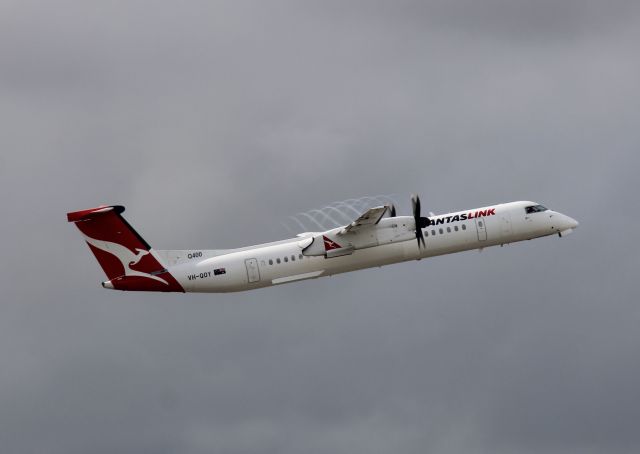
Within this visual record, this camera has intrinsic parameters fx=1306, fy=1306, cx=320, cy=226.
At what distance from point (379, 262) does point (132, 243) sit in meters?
12.0

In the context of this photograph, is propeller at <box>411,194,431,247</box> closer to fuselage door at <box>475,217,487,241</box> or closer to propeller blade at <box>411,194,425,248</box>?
propeller blade at <box>411,194,425,248</box>

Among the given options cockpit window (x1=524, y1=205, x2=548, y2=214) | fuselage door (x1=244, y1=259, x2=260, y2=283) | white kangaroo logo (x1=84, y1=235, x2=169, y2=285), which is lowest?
fuselage door (x1=244, y1=259, x2=260, y2=283)

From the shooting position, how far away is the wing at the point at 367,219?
201 feet

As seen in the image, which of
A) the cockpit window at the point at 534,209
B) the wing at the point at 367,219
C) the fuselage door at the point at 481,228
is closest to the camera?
the wing at the point at 367,219

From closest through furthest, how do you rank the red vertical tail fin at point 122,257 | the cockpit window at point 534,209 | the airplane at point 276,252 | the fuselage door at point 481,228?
the airplane at point 276,252
the red vertical tail fin at point 122,257
the fuselage door at point 481,228
the cockpit window at point 534,209

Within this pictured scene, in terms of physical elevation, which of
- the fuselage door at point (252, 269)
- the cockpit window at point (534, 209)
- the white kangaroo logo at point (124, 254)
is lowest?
the fuselage door at point (252, 269)

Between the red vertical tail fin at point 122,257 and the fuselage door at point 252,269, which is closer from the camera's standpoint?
the fuselage door at point 252,269

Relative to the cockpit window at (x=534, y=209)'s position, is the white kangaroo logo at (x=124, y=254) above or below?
above

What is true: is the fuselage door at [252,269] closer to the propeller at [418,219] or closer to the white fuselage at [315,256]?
the white fuselage at [315,256]

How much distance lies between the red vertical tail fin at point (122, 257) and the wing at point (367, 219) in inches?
343

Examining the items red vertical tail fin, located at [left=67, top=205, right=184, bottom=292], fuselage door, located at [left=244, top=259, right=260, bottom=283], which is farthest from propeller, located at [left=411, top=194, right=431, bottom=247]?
red vertical tail fin, located at [left=67, top=205, right=184, bottom=292]

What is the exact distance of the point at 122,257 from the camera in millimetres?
63219

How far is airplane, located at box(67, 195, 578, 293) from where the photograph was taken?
62.6 metres

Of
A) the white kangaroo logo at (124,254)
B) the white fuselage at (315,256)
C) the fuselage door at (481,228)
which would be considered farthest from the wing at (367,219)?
the white kangaroo logo at (124,254)
